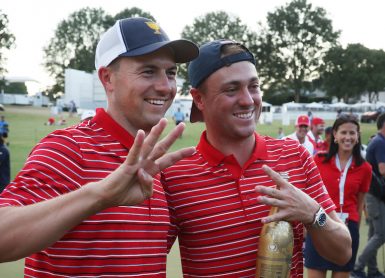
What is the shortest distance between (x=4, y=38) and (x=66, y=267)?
5887 cm

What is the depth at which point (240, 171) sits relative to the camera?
8.57 feet

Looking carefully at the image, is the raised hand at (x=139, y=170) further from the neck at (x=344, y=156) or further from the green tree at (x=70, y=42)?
the green tree at (x=70, y=42)

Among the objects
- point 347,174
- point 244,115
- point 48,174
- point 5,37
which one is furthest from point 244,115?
point 5,37

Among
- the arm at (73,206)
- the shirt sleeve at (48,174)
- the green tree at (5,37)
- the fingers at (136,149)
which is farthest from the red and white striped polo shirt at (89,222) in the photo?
the green tree at (5,37)

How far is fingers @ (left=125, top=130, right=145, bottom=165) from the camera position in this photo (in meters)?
1.68

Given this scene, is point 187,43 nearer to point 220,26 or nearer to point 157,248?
point 157,248

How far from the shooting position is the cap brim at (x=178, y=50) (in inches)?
90.7

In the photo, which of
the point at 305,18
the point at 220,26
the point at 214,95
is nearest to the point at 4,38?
the point at 220,26

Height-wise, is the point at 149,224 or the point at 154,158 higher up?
the point at 154,158

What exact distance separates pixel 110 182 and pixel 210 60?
120 cm

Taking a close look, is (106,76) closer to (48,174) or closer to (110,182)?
(48,174)

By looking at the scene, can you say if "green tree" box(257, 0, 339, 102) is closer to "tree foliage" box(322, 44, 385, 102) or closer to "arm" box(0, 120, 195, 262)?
"tree foliage" box(322, 44, 385, 102)

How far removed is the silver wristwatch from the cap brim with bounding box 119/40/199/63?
96cm

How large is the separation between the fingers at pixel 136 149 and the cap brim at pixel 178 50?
707 mm
